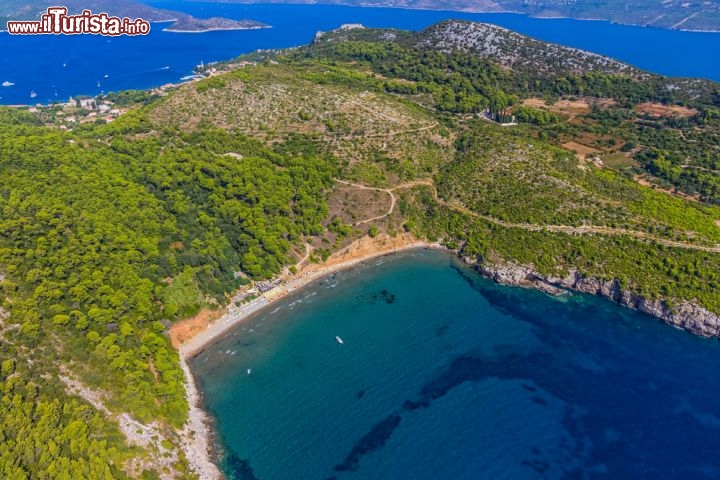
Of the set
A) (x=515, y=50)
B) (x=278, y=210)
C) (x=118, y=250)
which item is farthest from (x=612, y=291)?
(x=515, y=50)

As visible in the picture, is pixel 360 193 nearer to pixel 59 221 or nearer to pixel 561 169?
pixel 561 169

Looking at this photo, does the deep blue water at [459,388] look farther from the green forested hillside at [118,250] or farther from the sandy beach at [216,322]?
the green forested hillside at [118,250]

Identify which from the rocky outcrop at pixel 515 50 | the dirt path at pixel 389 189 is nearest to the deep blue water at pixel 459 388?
the dirt path at pixel 389 189

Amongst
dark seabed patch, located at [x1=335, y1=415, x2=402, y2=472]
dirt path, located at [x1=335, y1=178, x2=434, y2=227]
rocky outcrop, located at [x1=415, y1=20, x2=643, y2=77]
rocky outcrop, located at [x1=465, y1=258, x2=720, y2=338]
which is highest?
rocky outcrop, located at [x1=415, y1=20, x2=643, y2=77]

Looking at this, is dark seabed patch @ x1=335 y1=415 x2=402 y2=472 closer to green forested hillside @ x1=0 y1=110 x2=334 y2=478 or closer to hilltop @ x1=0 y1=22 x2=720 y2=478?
hilltop @ x1=0 y1=22 x2=720 y2=478

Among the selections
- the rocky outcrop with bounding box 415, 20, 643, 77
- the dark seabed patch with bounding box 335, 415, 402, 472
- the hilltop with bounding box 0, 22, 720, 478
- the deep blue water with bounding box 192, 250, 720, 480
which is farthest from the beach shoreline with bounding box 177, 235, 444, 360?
the rocky outcrop with bounding box 415, 20, 643, 77

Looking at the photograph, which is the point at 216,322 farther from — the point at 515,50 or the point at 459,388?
the point at 515,50

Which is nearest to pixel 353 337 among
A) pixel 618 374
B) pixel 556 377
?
pixel 556 377

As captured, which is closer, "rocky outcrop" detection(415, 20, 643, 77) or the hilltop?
the hilltop
